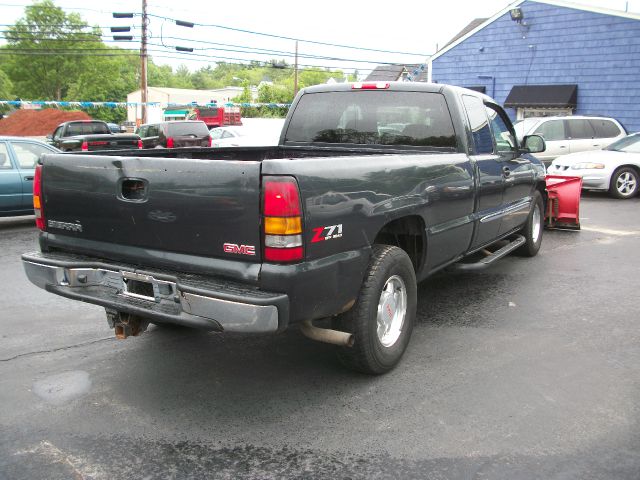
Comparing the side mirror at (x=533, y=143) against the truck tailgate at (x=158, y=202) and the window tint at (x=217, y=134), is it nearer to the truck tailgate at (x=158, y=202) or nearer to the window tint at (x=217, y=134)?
the truck tailgate at (x=158, y=202)

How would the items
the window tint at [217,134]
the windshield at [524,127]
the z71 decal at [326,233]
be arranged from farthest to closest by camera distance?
the window tint at [217,134]
the windshield at [524,127]
the z71 decal at [326,233]

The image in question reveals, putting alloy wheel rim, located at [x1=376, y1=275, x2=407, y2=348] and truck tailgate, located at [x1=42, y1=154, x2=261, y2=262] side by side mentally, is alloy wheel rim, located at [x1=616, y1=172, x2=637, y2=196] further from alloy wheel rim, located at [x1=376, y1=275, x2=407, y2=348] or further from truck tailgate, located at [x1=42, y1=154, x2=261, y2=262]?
truck tailgate, located at [x1=42, y1=154, x2=261, y2=262]

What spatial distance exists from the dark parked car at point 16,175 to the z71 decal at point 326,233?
23.8 feet

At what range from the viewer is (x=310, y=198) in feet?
10.2

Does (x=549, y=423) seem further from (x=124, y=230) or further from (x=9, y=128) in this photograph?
(x=9, y=128)

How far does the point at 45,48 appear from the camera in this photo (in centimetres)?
6275

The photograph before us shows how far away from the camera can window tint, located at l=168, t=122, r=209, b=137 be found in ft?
68.1

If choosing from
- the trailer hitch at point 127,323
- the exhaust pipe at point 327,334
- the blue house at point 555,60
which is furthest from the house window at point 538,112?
the trailer hitch at point 127,323

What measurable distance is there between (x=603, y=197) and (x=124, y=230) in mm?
12690

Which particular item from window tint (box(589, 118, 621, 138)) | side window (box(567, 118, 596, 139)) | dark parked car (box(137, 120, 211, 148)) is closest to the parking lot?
side window (box(567, 118, 596, 139))

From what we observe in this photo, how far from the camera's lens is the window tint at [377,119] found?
4977 millimetres

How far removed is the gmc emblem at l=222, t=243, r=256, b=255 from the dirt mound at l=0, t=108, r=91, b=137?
50648 mm

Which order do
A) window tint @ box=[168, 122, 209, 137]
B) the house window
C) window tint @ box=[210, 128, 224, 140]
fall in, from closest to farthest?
window tint @ box=[168, 122, 209, 137]
the house window
window tint @ box=[210, 128, 224, 140]

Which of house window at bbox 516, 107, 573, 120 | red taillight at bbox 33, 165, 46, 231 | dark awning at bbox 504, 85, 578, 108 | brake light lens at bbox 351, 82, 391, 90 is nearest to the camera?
red taillight at bbox 33, 165, 46, 231
